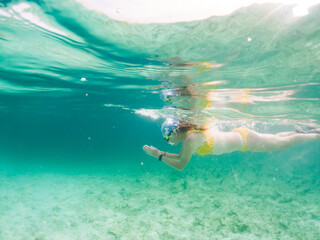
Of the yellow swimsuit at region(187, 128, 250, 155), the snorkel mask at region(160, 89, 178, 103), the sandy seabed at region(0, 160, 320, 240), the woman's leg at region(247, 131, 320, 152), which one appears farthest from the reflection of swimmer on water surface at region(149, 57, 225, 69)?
the sandy seabed at region(0, 160, 320, 240)

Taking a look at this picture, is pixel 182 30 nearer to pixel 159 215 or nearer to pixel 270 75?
pixel 270 75

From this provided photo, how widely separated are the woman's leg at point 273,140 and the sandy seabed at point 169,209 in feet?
17.6

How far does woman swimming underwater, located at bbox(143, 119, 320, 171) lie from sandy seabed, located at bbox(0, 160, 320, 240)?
5523mm

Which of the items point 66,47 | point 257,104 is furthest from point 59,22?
point 257,104

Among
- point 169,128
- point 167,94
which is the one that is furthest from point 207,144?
point 167,94

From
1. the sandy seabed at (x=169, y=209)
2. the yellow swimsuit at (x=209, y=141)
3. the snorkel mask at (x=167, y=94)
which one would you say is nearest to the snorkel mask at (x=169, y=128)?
the yellow swimsuit at (x=209, y=141)

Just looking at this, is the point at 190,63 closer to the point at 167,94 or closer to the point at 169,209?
the point at 167,94

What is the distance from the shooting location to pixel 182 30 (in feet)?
19.5

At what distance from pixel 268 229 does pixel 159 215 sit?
637cm

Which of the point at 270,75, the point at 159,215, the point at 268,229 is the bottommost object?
the point at 159,215

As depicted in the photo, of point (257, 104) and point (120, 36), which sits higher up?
point (120, 36)

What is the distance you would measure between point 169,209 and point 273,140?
8944 mm

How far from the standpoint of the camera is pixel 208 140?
703 centimetres

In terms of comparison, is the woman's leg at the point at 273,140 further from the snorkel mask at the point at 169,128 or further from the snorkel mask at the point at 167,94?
the snorkel mask at the point at 167,94
